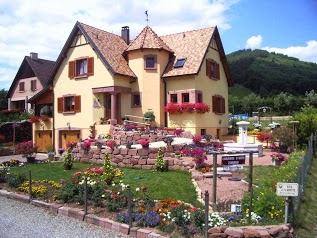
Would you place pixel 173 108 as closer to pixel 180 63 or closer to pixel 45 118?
pixel 180 63

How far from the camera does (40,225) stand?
26.1 ft

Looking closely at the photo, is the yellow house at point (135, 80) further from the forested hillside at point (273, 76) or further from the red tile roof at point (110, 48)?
the forested hillside at point (273, 76)

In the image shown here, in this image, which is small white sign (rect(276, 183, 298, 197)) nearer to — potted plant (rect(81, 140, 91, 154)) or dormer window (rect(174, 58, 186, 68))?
A: potted plant (rect(81, 140, 91, 154))

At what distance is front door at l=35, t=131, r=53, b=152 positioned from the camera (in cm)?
2708

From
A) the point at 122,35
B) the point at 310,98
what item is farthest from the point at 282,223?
the point at 310,98

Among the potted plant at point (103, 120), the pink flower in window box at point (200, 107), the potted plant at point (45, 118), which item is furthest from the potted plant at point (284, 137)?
the potted plant at point (45, 118)

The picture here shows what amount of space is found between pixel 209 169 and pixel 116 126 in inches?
398

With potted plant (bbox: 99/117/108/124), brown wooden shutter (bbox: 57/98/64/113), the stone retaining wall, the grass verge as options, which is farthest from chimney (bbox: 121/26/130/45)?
the stone retaining wall

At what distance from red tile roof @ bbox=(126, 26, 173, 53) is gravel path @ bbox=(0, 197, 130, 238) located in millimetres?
16526

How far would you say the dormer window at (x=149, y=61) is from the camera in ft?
78.7

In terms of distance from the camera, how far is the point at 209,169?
42.7 feet

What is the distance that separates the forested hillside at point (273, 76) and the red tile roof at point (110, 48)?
52.9 metres

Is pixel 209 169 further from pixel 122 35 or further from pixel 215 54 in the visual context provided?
pixel 122 35

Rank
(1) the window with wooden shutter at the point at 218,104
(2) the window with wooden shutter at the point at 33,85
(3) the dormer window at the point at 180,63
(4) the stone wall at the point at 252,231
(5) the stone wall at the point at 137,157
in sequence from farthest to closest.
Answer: (2) the window with wooden shutter at the point at 33,85, (1) the window with wooden shutter at the point at 218,104, (3) the dormer window at the point at 180,63, (5) the stone wall at the point at 137,157, (4) the stone wall at the point at 252,231
